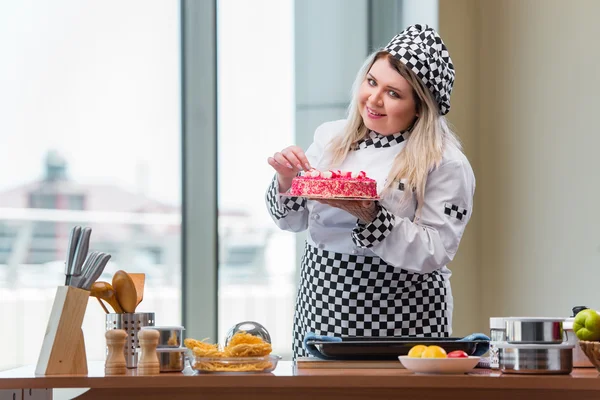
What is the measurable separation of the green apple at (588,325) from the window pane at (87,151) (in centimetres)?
210

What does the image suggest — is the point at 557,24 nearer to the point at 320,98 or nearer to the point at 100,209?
the point at 320,98

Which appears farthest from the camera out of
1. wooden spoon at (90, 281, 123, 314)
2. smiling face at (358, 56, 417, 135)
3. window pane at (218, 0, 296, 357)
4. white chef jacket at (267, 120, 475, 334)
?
window pane at (218, 0, 296, 357)

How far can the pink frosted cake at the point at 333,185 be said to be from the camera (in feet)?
6.33

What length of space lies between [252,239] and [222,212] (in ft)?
0.57

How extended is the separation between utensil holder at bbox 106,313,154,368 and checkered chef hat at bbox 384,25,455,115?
0.95 metres

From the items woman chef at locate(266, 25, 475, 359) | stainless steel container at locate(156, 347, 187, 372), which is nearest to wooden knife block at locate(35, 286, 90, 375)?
stainless steel container at locate(156, 347, 187, 372)

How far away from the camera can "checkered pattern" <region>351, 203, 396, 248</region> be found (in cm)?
203

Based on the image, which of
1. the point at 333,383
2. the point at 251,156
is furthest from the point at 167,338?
the point at 251,156

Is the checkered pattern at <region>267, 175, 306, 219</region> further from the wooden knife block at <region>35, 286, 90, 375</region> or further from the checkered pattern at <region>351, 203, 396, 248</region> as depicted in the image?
the wooden knife block at <region>35, 286, 90, 375</region>

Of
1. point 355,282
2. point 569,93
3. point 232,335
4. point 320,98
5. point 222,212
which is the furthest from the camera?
point 320,98

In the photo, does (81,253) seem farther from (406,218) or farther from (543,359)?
(543,359)

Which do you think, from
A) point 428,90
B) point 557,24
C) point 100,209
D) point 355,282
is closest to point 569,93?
point 557,24

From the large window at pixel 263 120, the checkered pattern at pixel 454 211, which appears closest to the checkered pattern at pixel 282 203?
the checkered pattern at pixel 454 211

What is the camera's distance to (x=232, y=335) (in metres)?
1.83
